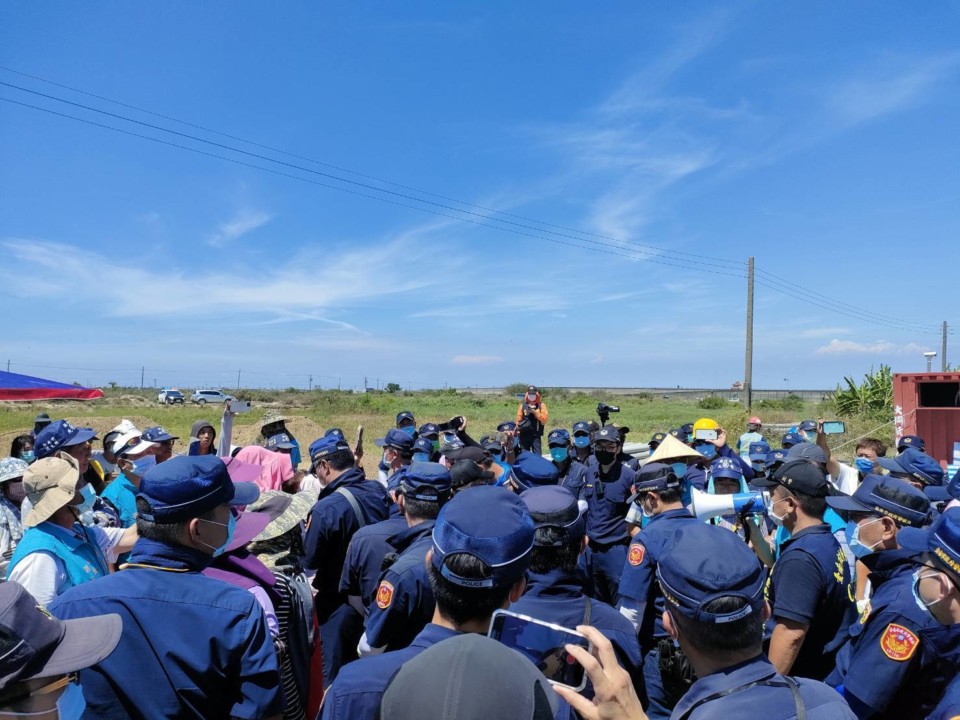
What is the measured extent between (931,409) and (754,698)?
16423 millimetres

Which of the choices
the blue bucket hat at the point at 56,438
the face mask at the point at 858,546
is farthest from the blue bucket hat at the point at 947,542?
the blue bucket hat at the point at 56,438

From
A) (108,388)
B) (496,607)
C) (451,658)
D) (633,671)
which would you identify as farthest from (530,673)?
(108,388)

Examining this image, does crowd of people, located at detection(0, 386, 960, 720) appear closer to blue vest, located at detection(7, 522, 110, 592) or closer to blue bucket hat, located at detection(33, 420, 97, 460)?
blue vest, located at detection(7, 522, 110, 592)

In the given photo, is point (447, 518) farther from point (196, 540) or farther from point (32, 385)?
point (32, 385)

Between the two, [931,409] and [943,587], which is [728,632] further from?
[931,409]

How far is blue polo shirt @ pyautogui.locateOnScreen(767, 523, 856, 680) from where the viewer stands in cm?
311

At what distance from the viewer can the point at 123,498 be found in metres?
5.57

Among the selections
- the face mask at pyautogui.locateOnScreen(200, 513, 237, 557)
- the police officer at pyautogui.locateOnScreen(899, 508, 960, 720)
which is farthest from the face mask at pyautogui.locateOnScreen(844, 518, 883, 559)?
the face mask at pyautogui.locateOnScreen(200, 513, 237, 557)

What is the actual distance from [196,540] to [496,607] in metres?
1.23

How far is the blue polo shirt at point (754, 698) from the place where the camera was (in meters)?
1.68

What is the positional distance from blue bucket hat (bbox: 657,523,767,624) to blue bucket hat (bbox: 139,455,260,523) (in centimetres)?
167

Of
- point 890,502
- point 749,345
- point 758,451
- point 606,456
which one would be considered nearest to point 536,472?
point 890,502

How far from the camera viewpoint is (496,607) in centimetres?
191

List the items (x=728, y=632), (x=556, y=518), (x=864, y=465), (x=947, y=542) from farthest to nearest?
(x=864, y=465), (x=556, y=518), (x=947, y=542), (x=728, y=632)
